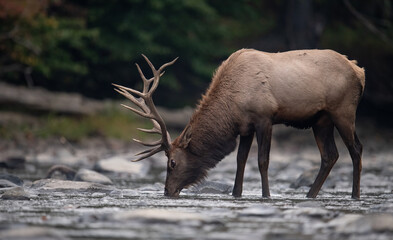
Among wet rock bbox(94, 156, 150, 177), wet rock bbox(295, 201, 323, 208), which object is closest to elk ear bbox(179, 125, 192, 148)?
wet rock bbox(295, 201, 323, 208)

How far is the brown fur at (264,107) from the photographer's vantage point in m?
8.23

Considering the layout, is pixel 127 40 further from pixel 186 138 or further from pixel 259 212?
pixel 259 212

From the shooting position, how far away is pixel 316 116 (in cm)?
Answer: 850

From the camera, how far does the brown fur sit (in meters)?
8.23

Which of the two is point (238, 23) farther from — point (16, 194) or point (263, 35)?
point (16, 194)

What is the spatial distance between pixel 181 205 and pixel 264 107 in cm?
169

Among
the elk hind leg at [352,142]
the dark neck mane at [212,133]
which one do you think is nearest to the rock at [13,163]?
the dark neck mane at [212,133]

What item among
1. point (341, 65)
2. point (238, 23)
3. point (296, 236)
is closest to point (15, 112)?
point (238, 23)

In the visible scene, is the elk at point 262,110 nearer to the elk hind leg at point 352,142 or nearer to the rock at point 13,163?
the elk hind leg at point 352,142

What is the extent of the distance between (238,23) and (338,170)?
10.0 meters

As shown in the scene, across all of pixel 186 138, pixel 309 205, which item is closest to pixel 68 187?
pixel 186 138

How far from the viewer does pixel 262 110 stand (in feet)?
26.7

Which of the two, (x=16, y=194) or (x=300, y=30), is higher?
(x=300, y=30)

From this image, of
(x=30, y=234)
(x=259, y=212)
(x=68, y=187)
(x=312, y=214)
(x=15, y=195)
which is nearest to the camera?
(x=30, y=234)
